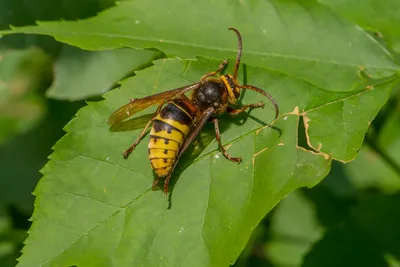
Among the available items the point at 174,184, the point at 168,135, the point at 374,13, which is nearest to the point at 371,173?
the point at 374,13

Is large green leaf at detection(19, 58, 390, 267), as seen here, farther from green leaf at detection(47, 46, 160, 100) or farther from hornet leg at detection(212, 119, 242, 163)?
green leaf at detection(47, 46, 160, 100)

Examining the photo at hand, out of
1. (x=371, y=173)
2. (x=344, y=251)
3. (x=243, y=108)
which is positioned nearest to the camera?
(x=243, y=108)

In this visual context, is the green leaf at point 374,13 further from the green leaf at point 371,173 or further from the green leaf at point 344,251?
the green leaf at point 371,173

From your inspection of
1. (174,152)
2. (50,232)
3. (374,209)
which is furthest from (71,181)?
(374,209)

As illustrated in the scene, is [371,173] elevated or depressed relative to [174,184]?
depressed

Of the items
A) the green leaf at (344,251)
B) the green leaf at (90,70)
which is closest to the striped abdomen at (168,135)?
the green leaf at (90,70)

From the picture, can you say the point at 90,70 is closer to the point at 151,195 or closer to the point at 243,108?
the point at 243,108
